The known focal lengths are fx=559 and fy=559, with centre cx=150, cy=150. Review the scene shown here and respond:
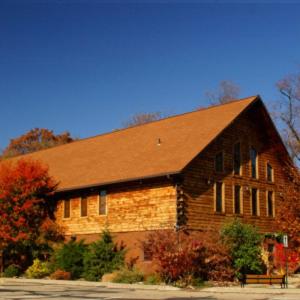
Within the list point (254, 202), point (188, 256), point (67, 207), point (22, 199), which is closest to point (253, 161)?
point (254, 202)

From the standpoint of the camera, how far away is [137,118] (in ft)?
254

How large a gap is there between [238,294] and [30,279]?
1399 cm

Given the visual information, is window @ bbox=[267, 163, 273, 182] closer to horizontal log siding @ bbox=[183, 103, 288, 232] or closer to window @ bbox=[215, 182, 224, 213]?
horizontal log siding @ bbox=[183, 103, 288, 232]

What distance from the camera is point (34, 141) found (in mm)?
84562

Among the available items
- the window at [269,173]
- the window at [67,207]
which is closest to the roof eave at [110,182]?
the window at [67,207]

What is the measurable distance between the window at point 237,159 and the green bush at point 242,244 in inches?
267

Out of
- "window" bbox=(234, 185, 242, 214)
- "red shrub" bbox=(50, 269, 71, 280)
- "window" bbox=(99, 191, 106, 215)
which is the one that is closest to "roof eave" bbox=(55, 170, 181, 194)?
"window" bbox=(99, 191, 106, 215)

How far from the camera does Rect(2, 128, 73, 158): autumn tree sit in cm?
8270

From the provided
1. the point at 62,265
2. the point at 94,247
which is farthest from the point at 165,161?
the point at 62,265

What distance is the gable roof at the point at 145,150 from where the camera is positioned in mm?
31688

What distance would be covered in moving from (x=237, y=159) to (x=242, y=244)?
8.10 metres

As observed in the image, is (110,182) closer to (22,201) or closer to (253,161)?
(22,201)

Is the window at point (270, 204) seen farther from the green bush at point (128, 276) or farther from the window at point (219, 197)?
the green bush at point (128, 276)

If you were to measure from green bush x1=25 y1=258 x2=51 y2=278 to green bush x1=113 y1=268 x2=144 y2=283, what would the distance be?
6291 millimetres
